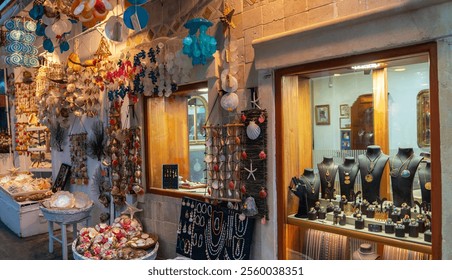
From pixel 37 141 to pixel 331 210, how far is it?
5.30 meters

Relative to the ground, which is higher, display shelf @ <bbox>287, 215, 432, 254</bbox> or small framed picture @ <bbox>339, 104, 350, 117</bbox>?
small framed picture @ <bbox>339, 104, 350, 117</bbox>

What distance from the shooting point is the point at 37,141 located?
580 cm

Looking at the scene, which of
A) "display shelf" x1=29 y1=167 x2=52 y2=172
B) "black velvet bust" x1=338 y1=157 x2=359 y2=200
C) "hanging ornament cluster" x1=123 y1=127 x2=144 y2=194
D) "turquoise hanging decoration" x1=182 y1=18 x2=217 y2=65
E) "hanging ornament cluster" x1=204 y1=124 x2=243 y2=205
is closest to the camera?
"black velvet bust" x1=338 y1=157 x2=359 y2=200

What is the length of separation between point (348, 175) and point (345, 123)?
0.36m

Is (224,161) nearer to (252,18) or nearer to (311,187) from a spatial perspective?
(311,187)

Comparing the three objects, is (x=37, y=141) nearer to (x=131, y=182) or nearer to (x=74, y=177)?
(x=74, y=177)

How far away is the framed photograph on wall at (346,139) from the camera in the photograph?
2.29m

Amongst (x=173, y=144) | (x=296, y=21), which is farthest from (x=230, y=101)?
(x=173, y=144)

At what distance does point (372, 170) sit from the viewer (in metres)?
2.12

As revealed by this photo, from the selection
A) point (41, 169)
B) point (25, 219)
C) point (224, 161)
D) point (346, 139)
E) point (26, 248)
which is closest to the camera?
point (346, 139)

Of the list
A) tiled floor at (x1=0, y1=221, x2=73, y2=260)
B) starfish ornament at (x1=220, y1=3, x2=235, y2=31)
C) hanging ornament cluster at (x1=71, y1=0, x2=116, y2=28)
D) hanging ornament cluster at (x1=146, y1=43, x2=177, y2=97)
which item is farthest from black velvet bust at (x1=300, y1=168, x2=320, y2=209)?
tiled floor at (x1=0, y1=221, x2=73, y2=260)

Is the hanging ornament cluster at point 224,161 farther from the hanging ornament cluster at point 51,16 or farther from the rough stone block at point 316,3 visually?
the hanging ornament cluster at point 51,16

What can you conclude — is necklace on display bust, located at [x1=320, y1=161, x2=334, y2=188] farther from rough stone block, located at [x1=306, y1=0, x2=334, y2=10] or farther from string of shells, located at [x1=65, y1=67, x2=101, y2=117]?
string of shells, located at [x1=65, y1=67, x2=101, y2=117]

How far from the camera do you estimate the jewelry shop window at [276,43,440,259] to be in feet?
6.18
